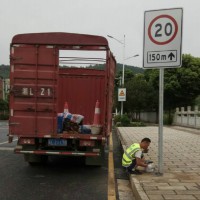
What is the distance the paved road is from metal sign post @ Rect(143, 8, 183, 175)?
1582mm

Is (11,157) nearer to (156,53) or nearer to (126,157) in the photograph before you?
(126,157)

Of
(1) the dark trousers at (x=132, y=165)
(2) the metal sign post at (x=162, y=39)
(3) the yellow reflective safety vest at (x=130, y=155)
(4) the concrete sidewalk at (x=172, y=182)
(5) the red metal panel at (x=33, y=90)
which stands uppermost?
(2) the metal sign post at (x=162, y=39)

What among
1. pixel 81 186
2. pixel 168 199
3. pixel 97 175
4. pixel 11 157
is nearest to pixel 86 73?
pixel 11 157

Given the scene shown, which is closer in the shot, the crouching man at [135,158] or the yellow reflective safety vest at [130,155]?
the crouching man at [135,158]

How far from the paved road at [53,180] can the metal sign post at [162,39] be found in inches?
62.3

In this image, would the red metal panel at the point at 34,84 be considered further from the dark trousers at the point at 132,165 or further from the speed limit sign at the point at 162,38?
the dark trousers at the point at 132,165

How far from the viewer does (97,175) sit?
9.30 meters

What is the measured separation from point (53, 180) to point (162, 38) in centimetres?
368

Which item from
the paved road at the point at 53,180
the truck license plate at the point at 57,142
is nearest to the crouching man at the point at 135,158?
the paved road at the point at 53,180

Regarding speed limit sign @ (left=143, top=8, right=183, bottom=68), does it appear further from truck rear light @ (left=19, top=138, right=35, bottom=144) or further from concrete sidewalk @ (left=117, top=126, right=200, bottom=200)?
truck rear light @ (left=19, top=138, right=35, bottom=144)

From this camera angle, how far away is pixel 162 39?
8062mm

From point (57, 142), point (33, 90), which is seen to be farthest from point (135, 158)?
point (33, 90)

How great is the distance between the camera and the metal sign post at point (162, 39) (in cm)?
796

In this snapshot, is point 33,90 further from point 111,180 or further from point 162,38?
point 162,38
